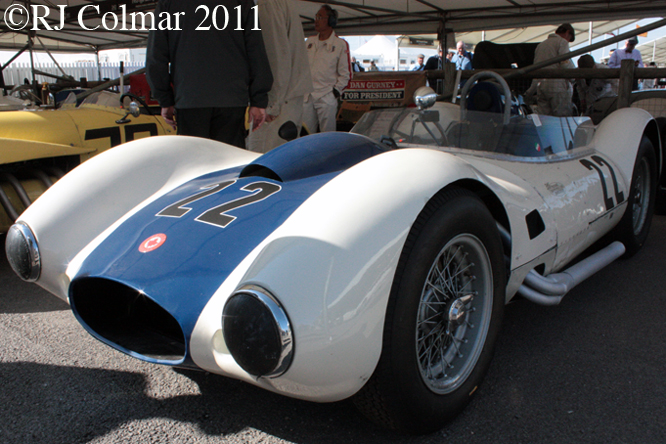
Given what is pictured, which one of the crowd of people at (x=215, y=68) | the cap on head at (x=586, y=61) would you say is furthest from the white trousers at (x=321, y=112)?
the cap on head at (x=586, y=61)

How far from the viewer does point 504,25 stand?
9.55 meters

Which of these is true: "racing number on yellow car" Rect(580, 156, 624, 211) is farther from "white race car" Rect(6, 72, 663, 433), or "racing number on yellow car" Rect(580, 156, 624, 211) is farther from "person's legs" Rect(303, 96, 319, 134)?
"person's legs" Rect(303, 96, 319, 134)

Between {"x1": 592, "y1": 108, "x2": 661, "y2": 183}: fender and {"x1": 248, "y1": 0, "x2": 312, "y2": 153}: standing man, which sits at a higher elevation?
{"x1": 248, "y1": 0, "x2": 312, "y2": 153}: standing man

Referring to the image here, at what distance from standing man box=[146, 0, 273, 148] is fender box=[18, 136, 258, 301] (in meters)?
0.75

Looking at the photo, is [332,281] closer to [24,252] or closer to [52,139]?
[24,252]

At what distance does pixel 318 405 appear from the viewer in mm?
1647

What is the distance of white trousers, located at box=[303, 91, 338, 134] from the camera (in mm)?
5156

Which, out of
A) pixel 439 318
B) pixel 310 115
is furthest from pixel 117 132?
pixel 439 318

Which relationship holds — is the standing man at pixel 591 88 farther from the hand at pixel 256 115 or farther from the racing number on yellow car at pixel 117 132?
the racing number on yellow car at pixel 117 132

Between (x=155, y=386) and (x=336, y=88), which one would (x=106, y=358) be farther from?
(x=336, y=88)

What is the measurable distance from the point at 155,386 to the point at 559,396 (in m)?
1.36

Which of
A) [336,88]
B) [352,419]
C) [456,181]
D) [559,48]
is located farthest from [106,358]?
[559,48]

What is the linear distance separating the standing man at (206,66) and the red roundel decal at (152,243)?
1640mm

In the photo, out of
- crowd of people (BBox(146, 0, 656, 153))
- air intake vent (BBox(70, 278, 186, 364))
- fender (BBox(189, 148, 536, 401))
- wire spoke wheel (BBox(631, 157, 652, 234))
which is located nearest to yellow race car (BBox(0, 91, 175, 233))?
crowd of people (BBox(146, 0, 656, 153))
